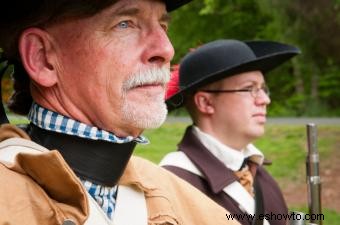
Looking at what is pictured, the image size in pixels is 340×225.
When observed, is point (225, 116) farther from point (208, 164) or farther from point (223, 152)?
point (208, 164)

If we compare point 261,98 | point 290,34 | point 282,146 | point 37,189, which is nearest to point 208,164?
point 261,98

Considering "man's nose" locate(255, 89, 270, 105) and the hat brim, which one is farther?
"man's nose" locate(255, 89, 270, 105)

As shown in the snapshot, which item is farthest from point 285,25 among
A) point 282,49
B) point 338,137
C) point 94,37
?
point 94,37

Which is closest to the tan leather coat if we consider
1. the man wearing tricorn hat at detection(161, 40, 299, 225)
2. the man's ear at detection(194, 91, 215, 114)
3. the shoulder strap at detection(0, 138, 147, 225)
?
the shoulder strap at detection(0, 138, 147, 225)

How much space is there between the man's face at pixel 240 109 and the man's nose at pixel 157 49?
1876 millimetres

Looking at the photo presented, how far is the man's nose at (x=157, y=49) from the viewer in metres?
2.08

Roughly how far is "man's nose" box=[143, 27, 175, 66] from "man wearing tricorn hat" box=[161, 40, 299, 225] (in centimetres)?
166

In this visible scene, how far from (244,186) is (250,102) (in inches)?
20.8

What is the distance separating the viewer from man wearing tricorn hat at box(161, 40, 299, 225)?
3799 mm

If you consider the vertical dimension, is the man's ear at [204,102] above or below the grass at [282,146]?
above

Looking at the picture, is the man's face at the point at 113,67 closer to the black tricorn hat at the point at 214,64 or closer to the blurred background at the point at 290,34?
the black tricorn hat at the point at 214,64

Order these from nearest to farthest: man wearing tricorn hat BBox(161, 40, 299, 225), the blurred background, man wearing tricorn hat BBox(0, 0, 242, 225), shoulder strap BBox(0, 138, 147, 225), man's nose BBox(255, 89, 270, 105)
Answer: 1. shoulder strap BBox(0, 138, 147, 225)
2. man wearing tricorn hat BBox(0, 0, 242, 225)
3. man wearing tricorn hat BBox(161, 40, 299, 225)
4. man's nose BBox(255, 89, 270, 105)
5. the blurred background

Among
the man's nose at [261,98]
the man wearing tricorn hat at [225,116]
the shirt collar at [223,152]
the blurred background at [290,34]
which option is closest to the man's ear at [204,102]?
the man wearing tricorn hat at [225,116]

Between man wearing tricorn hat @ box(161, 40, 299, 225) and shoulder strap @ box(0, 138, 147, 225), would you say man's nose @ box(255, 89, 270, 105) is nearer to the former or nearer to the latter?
man wearing tricorn hat @ box(161, 40, 299, 225)
